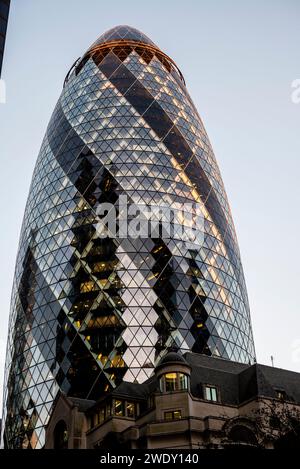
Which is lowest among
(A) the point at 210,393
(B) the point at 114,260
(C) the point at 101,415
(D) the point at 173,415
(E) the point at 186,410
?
(D) the point at 173,415

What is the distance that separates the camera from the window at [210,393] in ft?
127

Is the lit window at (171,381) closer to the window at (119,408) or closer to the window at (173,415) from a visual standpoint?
the window at (173,415)

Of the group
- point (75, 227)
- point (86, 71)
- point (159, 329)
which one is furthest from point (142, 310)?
point (86, 71)

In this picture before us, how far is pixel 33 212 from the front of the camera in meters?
67.5

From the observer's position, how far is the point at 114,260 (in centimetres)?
5809

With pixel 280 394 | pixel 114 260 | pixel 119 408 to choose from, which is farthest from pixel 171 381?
pixel 114 260

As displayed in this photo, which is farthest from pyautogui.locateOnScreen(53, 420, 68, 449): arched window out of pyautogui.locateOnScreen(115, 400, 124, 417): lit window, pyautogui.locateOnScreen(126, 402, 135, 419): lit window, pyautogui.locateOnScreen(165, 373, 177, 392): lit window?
pyautogui.locateOnScreen(165, 373, 177, 392): lit window

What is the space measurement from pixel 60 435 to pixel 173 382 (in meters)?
12.4

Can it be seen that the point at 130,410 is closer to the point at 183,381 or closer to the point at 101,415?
the point at 101,415

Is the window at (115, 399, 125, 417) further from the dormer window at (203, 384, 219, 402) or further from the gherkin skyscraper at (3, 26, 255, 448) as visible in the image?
the gherkin skyscraper at (3, 26, 255, 448)

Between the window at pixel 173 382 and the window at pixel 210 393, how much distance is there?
1.59 m

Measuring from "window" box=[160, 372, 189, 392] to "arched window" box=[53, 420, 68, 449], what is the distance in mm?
10495

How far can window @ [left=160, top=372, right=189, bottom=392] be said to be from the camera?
37656 millimetres
